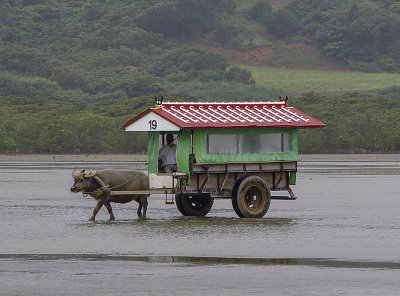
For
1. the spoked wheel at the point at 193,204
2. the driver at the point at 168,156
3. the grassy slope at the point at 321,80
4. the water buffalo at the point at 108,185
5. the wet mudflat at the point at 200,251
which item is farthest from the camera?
the grassy slope at the point at 321,80

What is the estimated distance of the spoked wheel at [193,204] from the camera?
26.8 metres

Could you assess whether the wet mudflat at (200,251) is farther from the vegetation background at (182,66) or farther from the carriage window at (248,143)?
the vegetation background at (182,66)

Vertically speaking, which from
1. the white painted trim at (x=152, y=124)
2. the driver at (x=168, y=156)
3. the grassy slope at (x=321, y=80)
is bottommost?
the driver at (x=168, y=156)

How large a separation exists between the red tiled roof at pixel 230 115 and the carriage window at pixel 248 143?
0.39 m

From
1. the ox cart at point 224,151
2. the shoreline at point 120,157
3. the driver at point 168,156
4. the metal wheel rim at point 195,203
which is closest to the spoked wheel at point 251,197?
the ox cart at point 224,151

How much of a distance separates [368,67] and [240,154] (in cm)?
14899

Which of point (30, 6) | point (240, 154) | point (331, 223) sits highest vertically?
point (30, 6)

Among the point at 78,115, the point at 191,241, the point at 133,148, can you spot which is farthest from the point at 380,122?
the point at 191,241

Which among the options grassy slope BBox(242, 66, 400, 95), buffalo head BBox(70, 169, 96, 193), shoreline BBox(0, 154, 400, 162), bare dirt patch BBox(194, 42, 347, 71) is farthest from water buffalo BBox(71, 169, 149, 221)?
A: bare dirt patch BBox(194, 42, 347, 71)

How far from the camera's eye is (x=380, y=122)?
94875 mm

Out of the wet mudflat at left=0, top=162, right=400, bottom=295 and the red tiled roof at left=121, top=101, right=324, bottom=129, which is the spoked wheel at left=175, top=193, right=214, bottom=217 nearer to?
the wet mudflat at left=0, top=162, right=400, bottom=295

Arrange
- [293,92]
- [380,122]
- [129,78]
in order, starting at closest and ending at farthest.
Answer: [380,122]
[293,92]
[129,78]

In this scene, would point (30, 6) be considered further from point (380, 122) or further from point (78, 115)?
point (380, 122)

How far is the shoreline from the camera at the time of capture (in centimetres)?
8004
